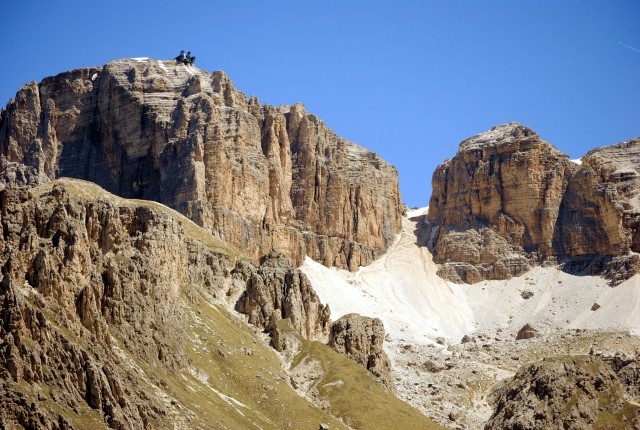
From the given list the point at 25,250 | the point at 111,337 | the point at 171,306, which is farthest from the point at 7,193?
the point at 171,306

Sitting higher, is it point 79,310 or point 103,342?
point 79,310

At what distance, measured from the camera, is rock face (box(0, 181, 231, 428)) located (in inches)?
5138

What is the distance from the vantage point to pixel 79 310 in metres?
154

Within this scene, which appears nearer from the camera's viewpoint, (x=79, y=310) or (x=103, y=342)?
(x=103, y=342)

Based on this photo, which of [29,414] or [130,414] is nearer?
[29,414]

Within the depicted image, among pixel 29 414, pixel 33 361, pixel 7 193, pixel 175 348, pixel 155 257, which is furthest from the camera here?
pixel 155 257

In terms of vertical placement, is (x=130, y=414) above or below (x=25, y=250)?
below

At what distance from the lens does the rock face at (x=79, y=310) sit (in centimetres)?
13050

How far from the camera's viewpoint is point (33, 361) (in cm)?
13038

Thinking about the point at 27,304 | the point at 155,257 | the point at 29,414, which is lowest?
the point at 29,414

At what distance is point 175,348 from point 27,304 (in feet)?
146

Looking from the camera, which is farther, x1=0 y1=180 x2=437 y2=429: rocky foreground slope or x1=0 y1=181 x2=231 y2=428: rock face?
x1=0 y1=180 x2=437 y2=429: rocky foreground slope

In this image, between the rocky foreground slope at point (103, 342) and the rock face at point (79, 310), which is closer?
the rock face at point (79, 310)

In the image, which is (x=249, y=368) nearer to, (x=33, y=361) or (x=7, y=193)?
(x=7, y=193)
